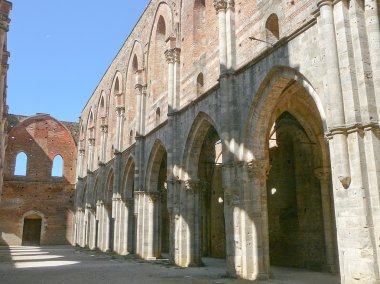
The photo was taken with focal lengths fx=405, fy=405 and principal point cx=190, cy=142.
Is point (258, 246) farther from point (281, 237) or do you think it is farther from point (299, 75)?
point (281, 237)

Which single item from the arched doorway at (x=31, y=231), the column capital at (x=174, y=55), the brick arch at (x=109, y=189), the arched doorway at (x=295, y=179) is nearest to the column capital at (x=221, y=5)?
the arched doorway at (x=295, y=179)

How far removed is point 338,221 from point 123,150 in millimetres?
16864

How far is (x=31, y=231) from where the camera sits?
33.7 metres

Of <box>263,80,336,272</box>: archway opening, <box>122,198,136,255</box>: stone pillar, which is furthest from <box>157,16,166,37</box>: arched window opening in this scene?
<box>122,198,136,255</box>: stone pillar

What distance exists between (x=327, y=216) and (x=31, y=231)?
27344 mm

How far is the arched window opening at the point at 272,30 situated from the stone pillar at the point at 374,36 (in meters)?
3.48

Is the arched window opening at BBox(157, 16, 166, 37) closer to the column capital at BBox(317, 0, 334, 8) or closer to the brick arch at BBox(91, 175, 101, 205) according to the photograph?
the brick arch at BBox(91, 175, 101, 205)

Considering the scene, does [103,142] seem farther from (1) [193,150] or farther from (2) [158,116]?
(1) [193,150]

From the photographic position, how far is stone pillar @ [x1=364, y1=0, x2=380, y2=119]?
24.8ft

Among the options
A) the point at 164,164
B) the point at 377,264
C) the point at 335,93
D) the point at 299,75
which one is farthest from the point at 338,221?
the point at 164,164

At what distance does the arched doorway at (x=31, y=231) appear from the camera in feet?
110

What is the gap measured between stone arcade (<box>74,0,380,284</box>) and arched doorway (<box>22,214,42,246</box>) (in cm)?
1105

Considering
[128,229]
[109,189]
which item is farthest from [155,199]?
[109,189]

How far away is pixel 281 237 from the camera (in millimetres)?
16062
